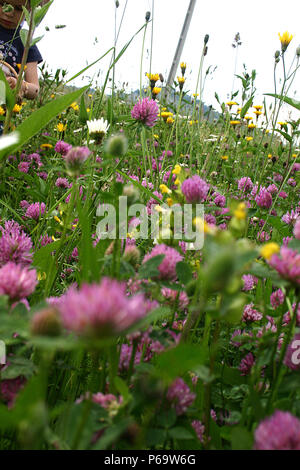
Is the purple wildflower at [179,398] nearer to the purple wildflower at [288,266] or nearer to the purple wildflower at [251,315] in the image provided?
the purple wildflower at [288,266]

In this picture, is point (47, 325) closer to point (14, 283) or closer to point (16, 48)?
point (14, 283)

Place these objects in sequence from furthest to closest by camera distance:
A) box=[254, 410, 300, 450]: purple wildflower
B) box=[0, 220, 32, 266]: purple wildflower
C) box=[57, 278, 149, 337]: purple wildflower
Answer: box=[0, 220, 32, 266]: purple wildflower < box=[254, 410, 300, 450]: purple wildflower < box=[57, 278, 149, 337]: purple wildflower

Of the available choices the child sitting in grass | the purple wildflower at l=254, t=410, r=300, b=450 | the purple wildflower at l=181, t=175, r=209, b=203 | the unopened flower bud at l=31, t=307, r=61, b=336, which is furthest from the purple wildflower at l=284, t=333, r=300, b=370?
the child sitting in grass

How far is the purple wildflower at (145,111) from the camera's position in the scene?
1043 millimetres

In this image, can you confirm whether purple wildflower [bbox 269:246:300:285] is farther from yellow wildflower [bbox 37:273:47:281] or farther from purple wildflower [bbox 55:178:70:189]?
purple wildflower [bbox 55:178:70:189]

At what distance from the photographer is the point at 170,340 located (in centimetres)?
52

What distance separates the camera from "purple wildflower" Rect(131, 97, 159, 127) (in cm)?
104

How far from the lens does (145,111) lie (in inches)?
41.3

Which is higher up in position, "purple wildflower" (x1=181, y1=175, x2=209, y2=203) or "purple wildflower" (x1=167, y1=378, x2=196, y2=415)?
"purple wildflower" (x1=181, y1=175, x2=209, y2=203)

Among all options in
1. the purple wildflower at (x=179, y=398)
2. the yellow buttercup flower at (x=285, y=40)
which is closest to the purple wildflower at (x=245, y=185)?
the yellow buttercup flower at (x=285, y=40)
